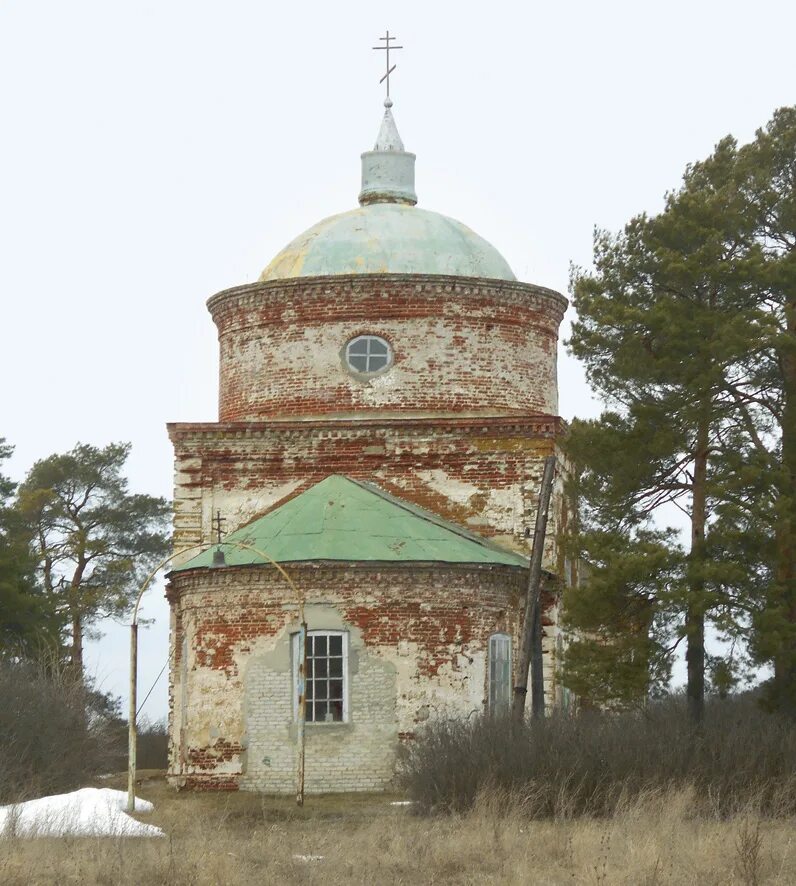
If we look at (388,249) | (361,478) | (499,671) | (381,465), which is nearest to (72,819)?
(499,671)

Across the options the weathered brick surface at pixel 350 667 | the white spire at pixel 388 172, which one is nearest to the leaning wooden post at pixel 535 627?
the weathered brick surface at pixel 350 667

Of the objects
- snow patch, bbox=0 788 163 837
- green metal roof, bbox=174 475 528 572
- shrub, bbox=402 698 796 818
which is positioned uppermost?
green metal roof, bbox=174 475 528 572

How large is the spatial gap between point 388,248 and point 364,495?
448cm

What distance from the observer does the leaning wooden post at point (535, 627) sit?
24156 millimetres

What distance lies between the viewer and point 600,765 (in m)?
20.9

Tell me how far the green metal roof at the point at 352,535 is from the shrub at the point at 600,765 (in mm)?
3697

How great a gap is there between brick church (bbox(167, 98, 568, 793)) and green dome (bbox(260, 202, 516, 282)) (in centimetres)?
4

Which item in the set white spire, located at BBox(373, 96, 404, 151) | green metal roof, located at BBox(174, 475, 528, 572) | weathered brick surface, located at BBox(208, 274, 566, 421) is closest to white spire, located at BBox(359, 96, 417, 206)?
white spire, located at BBox(373, 96, 404, 151)

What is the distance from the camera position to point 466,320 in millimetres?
29156

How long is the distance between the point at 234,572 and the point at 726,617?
659cm

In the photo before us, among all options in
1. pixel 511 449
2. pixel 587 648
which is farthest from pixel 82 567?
pixel 587 648

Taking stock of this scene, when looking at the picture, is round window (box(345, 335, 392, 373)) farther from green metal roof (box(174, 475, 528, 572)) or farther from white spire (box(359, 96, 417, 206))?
white spire (box(359, 96, 417, 206))

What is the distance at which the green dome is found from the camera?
29562 millimetres

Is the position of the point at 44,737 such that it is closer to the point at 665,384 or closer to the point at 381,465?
the point at 381,465
